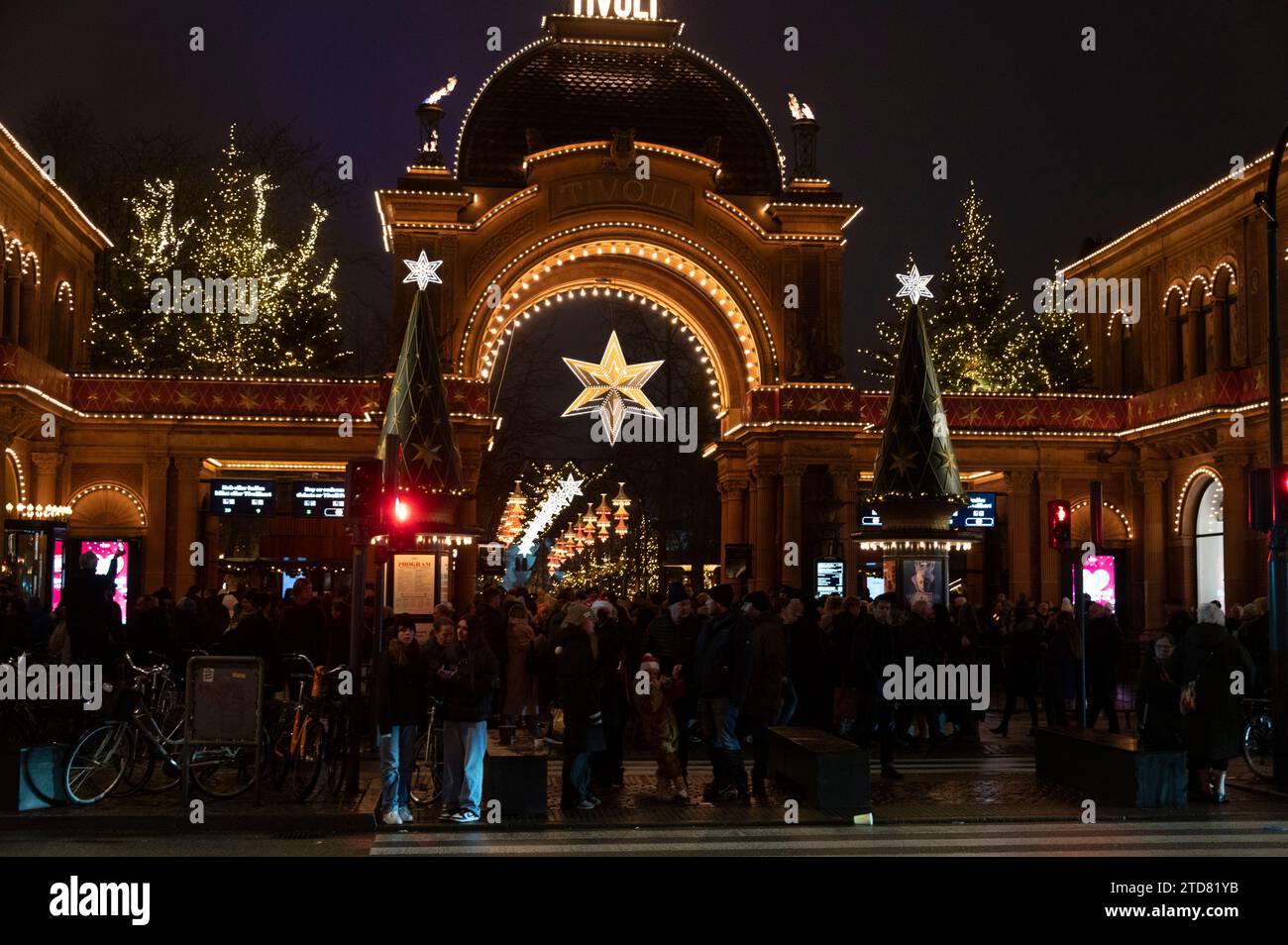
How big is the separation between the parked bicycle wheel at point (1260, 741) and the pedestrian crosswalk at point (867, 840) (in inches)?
157

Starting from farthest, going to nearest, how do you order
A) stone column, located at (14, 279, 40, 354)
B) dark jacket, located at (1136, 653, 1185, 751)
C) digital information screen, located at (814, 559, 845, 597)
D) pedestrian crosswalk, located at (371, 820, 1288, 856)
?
stone column, located at (14, 279, 40, 354), digital information screen, located at (814, 559, 845, 597), dark jacket, located at (1136, 653, 1185, 751), pedestrian crosswalk, located at (371, 820, 1288, 856)

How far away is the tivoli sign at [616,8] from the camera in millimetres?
46162

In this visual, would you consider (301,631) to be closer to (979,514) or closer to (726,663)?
(726,663)

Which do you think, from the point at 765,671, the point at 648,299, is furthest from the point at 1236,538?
the point at 765,671

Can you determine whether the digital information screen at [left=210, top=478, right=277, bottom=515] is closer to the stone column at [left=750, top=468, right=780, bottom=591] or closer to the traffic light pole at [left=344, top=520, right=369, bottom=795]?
the stone column at [left=750, top=468, right=780, bottom=591]

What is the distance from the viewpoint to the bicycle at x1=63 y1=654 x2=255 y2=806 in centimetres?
1515

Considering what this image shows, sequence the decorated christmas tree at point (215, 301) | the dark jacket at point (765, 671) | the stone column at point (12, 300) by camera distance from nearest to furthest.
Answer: the dark jacket at point (765, 671), the stone column at point (12, 300), the decorated christmas tree at point (215, 301)

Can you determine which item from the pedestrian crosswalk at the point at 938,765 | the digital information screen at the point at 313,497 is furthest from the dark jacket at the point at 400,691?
the digital information screen at the point at 313,497

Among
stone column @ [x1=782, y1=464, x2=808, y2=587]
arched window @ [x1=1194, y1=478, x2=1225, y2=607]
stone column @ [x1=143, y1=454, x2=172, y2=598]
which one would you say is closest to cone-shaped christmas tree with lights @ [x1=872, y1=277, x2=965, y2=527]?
stone column @ [x1=782, y1=464, x2=808, y2=587]

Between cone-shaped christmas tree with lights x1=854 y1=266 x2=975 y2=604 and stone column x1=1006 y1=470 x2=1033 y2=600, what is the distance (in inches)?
478

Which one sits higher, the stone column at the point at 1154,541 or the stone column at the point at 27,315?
the stone column at the point at 27,315

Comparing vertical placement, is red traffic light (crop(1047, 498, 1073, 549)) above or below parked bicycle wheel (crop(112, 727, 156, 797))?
above

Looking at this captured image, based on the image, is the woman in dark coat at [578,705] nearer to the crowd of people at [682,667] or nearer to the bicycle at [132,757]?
the crowd of people at [682,667]
